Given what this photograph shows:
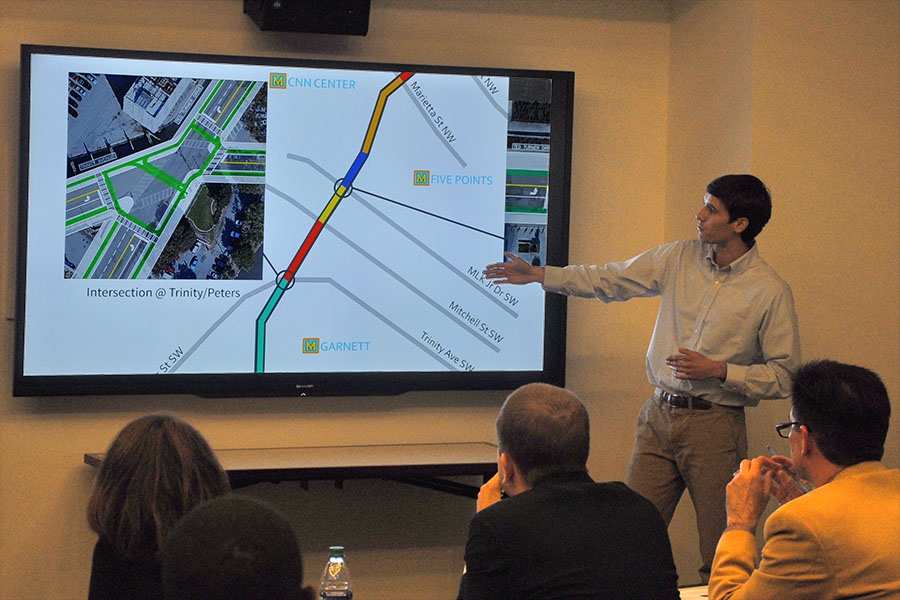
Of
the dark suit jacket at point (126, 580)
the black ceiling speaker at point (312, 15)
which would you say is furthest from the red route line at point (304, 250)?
the dark suit jacket at point (126, 580)

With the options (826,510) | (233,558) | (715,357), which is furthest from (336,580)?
(233,558)

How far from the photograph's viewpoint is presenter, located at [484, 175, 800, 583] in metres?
3.35

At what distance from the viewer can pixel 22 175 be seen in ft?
12.2

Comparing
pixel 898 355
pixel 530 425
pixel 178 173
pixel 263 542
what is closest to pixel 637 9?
pixel 898 355

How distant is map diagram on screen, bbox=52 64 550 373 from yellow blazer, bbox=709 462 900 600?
2400 millimetres

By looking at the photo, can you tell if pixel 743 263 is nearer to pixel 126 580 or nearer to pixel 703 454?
pixel 703 454

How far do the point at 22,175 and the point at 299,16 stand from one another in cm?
122

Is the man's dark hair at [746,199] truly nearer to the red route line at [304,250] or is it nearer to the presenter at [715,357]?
the presenter at [715,357]

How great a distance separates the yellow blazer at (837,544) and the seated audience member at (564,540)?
20 cm

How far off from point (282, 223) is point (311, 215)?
0.40ft

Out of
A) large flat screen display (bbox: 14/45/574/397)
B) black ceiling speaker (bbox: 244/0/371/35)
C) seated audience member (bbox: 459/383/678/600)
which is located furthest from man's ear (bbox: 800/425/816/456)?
black ceiling speaker (bbox: 244/0/371/35)

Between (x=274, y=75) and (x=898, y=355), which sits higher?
(x=274, y=75)

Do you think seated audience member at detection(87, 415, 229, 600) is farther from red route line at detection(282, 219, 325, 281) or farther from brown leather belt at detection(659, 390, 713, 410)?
red route line at detection(282, 219, 325, 281)

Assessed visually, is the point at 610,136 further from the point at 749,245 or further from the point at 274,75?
the point at 274,75
